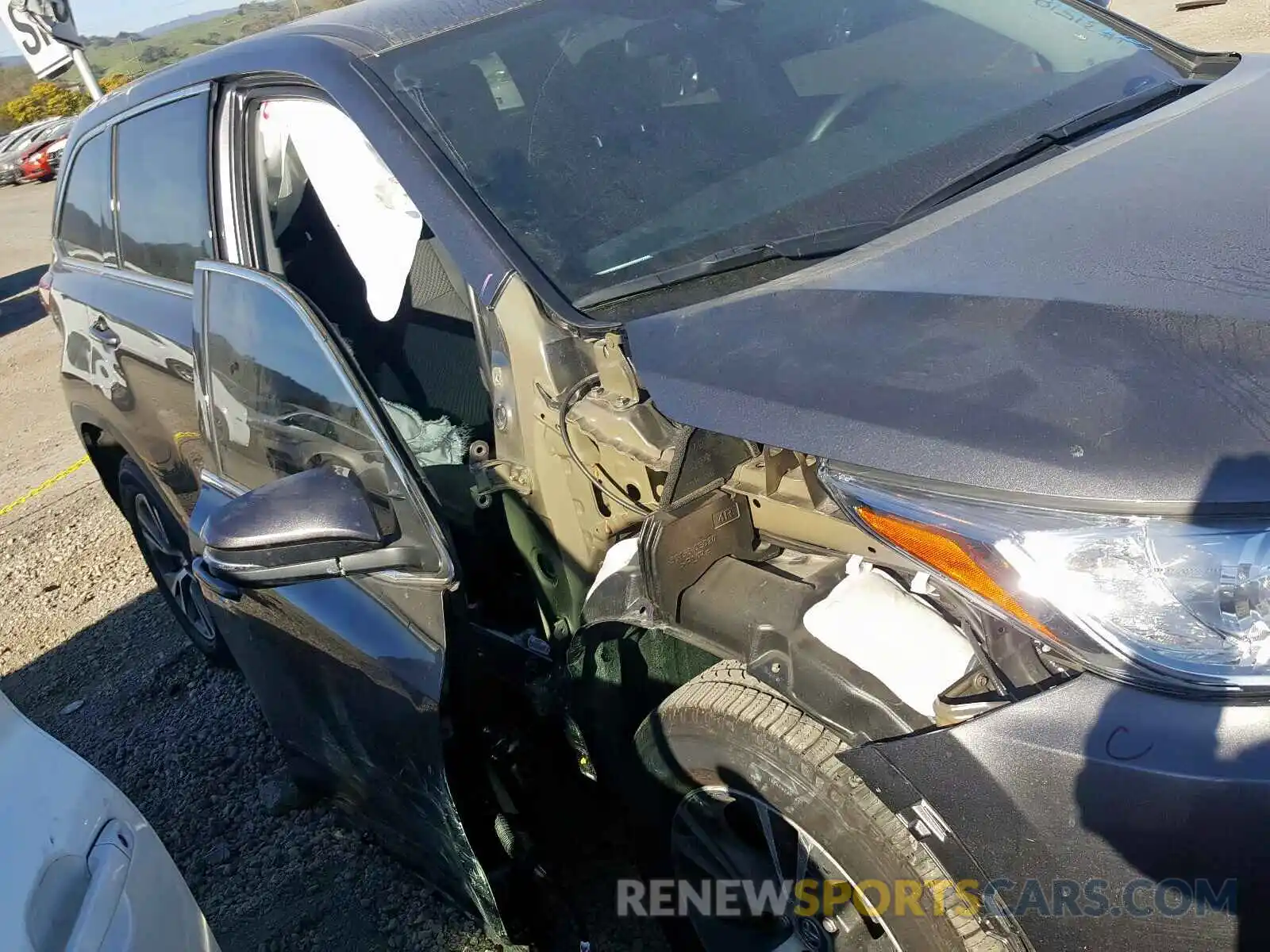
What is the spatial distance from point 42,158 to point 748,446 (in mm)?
24070

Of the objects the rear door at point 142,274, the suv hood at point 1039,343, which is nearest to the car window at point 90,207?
the rear door at point 142,274

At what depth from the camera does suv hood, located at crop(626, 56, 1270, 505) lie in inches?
50.4

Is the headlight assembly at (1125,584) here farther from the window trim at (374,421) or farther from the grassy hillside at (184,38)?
the grassy hillside at (184,38)

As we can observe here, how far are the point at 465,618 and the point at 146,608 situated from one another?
3.00 metres

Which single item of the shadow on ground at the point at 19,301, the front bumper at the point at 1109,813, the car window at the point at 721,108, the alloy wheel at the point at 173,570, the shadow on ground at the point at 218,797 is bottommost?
the shadow on ground at the point at 218,797

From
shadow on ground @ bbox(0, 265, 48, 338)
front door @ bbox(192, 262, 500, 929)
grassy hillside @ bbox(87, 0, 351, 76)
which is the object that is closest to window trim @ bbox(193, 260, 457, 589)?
front door @ bbox(192, 262, 500, 929)

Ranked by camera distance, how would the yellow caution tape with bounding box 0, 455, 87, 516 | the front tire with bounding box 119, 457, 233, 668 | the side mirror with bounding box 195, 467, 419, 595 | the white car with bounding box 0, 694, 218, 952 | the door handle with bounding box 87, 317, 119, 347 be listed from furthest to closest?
the yellow caution tape with bounding box 0, 455, 87, 516 < the front tire with bounding box 119, 457, 233, 668 < the door handle with bounding box 87, 317, 119, 347 < the side mirror with bounding box 195, 467, 419, 595 < the white car with bounding box 0, 694, 218, 952

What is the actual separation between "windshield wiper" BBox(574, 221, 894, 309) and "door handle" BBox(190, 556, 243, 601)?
1067mm

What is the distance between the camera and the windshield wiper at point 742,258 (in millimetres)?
1978

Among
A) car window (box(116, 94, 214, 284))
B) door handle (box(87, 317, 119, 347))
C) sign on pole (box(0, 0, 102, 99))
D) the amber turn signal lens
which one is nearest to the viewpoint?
the amber turn signal lens

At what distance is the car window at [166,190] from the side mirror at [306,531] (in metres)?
1.05

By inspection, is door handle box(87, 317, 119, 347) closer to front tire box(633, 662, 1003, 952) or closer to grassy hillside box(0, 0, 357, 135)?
grassy hillside box(0, 0, 357, 135)

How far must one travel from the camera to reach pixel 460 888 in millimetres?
2232

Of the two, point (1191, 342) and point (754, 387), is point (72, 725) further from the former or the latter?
point (1191, 342)
